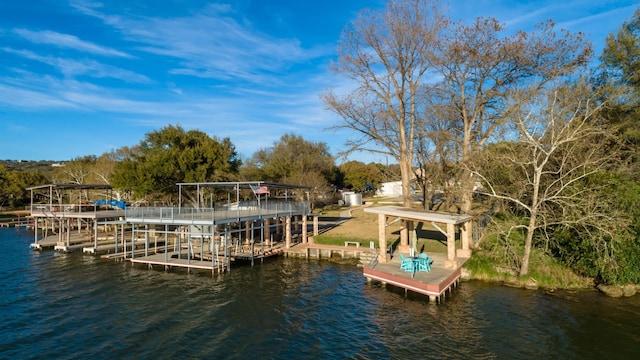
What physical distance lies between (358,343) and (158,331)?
854 cm

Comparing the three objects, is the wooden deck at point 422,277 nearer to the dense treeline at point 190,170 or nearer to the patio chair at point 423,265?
the patio chair at point 423,265

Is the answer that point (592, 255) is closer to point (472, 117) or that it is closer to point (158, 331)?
point (472, 117)

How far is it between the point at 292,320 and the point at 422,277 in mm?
7461

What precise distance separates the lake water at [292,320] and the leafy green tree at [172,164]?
54.0 ft

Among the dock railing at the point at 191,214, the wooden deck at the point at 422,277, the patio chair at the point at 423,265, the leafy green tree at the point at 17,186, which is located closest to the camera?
the wooden deck at the point at 422,277

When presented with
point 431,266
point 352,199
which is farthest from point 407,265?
point 352,199

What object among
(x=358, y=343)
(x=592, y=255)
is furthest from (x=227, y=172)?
(x=592, y=255)

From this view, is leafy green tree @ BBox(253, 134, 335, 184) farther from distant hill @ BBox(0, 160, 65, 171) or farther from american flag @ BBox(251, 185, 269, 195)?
distant hill @ BBox(0, 160, 65, 171)

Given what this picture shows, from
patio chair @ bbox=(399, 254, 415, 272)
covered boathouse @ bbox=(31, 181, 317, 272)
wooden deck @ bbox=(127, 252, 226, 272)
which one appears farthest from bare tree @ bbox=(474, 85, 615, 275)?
wooden deck @ bbox=(127, 252, 226, 272)

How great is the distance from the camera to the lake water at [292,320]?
14.0m

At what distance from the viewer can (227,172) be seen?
144 feet

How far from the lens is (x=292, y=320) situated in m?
17.2

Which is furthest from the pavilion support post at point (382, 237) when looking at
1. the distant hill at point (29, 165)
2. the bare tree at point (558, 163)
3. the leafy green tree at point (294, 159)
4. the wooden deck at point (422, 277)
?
the distant hill at point (29, 165)

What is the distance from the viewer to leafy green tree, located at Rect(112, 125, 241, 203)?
39500mm
